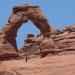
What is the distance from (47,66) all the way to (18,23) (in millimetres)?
6382

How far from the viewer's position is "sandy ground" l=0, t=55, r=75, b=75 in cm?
3850

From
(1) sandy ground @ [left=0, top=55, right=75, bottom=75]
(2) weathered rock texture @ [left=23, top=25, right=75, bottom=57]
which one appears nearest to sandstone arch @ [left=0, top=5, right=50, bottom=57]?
(2) weathered rock texture @ [left=23, top=25, right=75, bottom=57]

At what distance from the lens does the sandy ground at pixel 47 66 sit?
38.5 m

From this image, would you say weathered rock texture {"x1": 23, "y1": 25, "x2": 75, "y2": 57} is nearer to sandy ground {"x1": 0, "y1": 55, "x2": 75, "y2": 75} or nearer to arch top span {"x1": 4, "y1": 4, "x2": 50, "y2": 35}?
sandy ground {"x1": 0, "y1": 55, "x2": 75, "y2": 75}

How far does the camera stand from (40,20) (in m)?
44.2

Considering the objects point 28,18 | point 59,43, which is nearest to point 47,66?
point 28,18

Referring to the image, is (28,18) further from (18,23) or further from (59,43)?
(59,43)

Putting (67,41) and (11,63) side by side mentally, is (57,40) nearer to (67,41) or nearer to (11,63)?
(67,41)

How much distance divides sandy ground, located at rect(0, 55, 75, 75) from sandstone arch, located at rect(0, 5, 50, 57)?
2380mm

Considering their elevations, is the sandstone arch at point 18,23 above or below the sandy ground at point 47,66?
above

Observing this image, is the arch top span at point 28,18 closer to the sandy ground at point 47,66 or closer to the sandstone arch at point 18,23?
the sandstone arch at point 18,23

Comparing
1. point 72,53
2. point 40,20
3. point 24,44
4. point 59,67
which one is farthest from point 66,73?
point 24,44

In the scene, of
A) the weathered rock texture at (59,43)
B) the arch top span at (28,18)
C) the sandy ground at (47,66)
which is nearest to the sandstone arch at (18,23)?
the arch top span at (28,18)

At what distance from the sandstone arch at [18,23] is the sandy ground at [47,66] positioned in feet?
7.81
